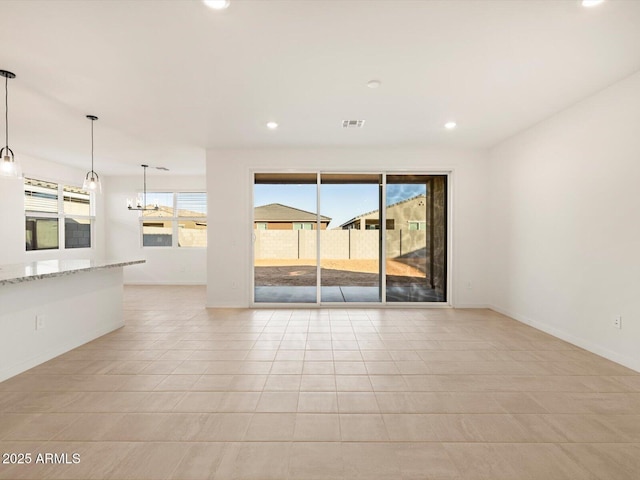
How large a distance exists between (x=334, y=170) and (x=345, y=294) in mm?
2451

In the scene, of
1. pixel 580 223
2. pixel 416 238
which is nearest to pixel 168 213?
pixel 416 238

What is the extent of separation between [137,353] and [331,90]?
10.7 ft

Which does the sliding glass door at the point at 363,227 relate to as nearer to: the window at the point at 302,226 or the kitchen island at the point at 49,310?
the window at the point at 302,226

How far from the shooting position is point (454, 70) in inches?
105

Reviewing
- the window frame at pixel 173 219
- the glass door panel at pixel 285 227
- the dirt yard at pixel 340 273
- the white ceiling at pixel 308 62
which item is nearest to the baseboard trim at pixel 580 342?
the dirt yard at pixel 340 273

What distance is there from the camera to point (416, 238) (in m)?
5.26

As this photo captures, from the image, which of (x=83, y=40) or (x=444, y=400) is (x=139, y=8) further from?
(x=444, y=400)

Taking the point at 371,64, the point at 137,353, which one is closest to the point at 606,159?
the point at 371,64

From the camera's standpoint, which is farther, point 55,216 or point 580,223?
point 55,216

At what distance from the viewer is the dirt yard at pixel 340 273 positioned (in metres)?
5.25

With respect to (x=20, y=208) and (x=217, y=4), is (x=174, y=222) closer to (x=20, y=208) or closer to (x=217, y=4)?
(x=20, y=208)

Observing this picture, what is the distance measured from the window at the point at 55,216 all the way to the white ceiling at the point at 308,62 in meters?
2.74

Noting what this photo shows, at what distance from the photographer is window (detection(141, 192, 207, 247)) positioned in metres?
7.65

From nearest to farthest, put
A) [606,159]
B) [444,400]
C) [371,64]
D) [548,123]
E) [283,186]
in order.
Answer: [444,400], [371,64], [606,159], [548,123], [283,186]
